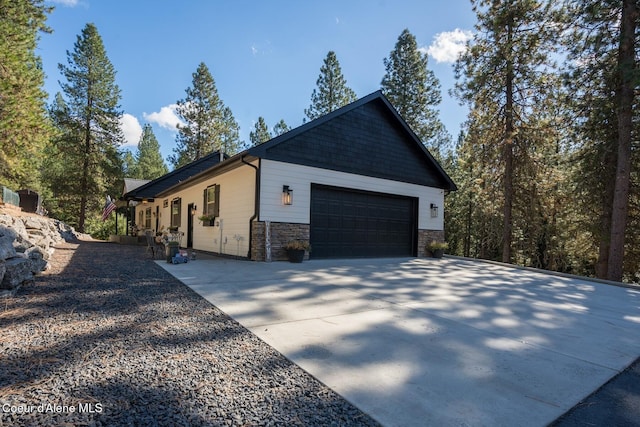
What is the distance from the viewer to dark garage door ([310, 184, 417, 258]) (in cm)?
946

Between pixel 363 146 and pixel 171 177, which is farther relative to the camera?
pixel 171 177

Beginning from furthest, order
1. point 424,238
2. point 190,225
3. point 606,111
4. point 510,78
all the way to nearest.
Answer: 1. point 190,225
2. point 510,78
3. point 424,238
4. point 606,111

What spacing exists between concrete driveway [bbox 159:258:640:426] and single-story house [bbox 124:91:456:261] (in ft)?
10.5

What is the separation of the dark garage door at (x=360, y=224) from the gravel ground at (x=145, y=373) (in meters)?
6.10

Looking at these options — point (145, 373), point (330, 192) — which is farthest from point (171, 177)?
point (145, 373)

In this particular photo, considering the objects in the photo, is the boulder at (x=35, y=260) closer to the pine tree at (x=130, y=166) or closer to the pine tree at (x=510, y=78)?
the pine tree at (x=510, y=78)

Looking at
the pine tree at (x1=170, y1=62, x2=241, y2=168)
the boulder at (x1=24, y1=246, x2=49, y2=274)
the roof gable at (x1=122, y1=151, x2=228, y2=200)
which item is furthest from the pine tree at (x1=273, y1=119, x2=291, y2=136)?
the boulder at (x1=24, y1=246, x2=49, y2=274)

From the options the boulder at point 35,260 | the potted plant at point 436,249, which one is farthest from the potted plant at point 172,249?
the potted plant at point 436,249

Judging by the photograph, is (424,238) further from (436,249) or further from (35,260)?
(35,260)

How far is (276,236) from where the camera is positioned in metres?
8.54

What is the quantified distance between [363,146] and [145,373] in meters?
9.34

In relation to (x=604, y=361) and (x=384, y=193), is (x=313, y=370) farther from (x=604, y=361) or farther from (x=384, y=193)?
(x=384, y=193)

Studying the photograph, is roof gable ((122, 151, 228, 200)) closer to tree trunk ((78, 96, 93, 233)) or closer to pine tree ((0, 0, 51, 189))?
pine tree ((0, 0, 51, 189))

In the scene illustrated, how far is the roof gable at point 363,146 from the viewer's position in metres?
8.88
